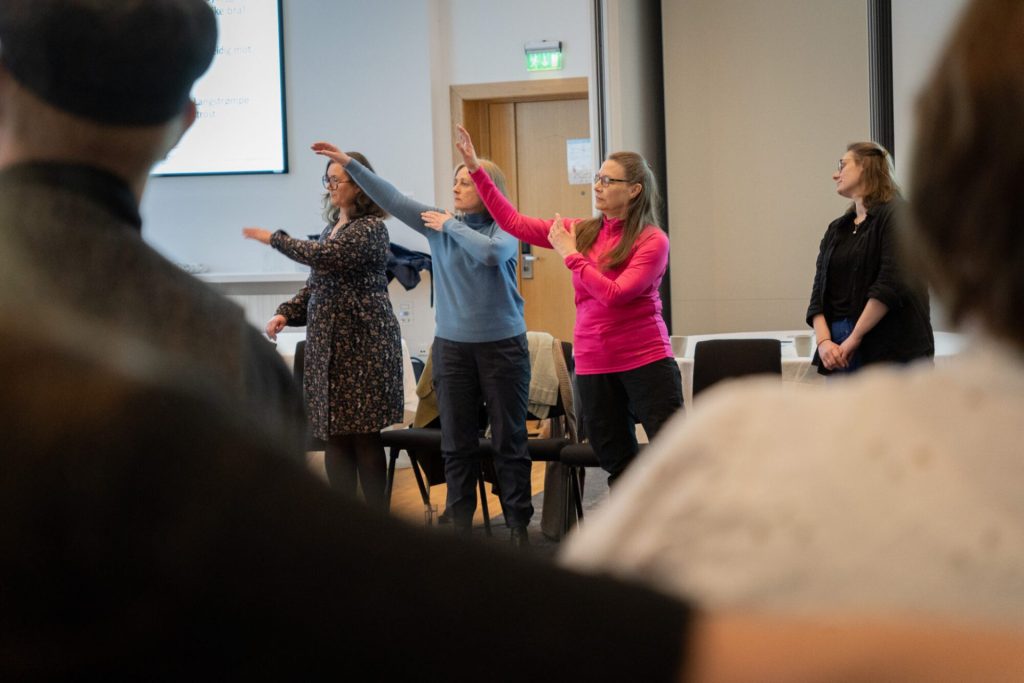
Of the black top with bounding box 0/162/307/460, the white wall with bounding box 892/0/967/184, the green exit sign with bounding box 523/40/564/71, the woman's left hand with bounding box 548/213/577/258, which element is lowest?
the black top with bounding box 0/162/307/460

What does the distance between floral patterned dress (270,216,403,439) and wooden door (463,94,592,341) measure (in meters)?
3.29

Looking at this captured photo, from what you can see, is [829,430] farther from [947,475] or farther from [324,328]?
[324,328]

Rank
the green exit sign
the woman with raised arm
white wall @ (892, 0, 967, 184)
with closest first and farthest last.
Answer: the woman with raised arm < white wall @ (892, 0, 967, 184) < the green exit sign

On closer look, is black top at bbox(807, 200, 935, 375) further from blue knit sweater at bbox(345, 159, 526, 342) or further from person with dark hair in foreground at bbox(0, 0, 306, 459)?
person with dark hair in foreground at bbox(0, 0, 306, 459)

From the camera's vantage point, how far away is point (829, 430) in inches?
14.4

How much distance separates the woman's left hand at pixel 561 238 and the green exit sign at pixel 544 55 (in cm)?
318

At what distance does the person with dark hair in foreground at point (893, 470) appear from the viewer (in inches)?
13.3

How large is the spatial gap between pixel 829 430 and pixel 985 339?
11 centimetres

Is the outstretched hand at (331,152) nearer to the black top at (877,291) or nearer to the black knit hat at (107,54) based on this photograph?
the black top at (877,291)

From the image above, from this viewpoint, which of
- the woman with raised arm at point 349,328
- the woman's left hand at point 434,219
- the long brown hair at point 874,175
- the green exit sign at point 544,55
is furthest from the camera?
the green exit sign at point 544,55

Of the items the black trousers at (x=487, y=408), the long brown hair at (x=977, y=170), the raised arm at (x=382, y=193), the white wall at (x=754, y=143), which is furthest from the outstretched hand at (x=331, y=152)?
the long brown hair at (x=977, y=170)

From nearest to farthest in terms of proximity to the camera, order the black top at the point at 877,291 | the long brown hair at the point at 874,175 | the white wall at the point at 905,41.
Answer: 1. the black top at the point at 877,291
2. the long brown hair at the point at 874,175
3. the white wall at the point at 905,41

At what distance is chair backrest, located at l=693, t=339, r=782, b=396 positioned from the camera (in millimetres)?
3229

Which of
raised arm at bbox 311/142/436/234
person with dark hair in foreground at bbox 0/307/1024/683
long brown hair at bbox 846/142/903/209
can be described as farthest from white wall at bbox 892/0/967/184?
person with dark hair in foreground at bbox 0/307/1024/683
